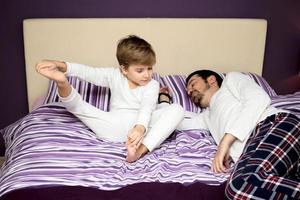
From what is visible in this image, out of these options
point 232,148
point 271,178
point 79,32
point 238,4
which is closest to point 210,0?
point 238,4

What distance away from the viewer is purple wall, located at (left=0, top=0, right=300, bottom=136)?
240cm

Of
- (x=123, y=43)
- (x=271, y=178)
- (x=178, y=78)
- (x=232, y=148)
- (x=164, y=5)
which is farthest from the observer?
(x=164, y=5)

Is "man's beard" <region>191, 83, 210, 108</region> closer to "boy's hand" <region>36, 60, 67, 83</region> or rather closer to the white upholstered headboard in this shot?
the white upholstered headboard

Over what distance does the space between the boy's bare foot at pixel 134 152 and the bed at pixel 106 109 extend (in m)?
0.03

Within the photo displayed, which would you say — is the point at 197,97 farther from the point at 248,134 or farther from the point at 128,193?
the point at 128,193

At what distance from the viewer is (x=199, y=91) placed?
6.87ft

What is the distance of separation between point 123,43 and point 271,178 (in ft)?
3.14

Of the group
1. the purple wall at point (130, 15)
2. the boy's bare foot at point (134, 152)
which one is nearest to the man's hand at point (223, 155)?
the boy's bare foot at point (134, 152)

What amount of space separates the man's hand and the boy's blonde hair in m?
0.51

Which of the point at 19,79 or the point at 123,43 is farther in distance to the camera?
the point at 19,79

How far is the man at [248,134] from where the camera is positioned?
1.25 meters

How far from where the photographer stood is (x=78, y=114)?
1.85m

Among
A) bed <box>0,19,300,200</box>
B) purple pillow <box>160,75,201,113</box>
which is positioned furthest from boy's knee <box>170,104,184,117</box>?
purple pillow <box>160,75,201,113</box>

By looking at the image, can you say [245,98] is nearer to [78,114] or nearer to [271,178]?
[271,178]
